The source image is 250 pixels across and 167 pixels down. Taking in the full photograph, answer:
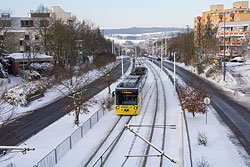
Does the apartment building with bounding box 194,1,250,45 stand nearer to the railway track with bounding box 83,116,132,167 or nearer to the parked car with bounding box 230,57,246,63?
the parked car with bounding box 230,57,246,63

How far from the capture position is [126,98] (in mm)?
25297

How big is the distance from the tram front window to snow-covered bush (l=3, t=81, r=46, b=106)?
13.1m

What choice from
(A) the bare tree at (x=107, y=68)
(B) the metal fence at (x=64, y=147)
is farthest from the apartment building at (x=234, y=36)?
(B) the metal fence at (x=64, y=147)

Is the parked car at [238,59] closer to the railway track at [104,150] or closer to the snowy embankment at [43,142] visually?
the railway track at [104,150]

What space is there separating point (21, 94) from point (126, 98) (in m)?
14.4

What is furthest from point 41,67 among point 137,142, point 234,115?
point 234,115

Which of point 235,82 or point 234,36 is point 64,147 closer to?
point 235,82

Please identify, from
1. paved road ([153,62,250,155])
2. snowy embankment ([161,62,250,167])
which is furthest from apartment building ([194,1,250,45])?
snowy embankment ([161,62,250,167])

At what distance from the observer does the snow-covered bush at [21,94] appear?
30.8 meters

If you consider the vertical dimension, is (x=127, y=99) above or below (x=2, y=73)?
below

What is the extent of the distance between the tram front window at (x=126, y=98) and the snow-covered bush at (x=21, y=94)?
13054 mm

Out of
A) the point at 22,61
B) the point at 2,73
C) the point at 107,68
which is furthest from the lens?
the point at 22,61

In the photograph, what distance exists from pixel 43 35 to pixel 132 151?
149 ft

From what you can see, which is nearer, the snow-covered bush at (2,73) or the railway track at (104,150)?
the railway track at (104,150)
